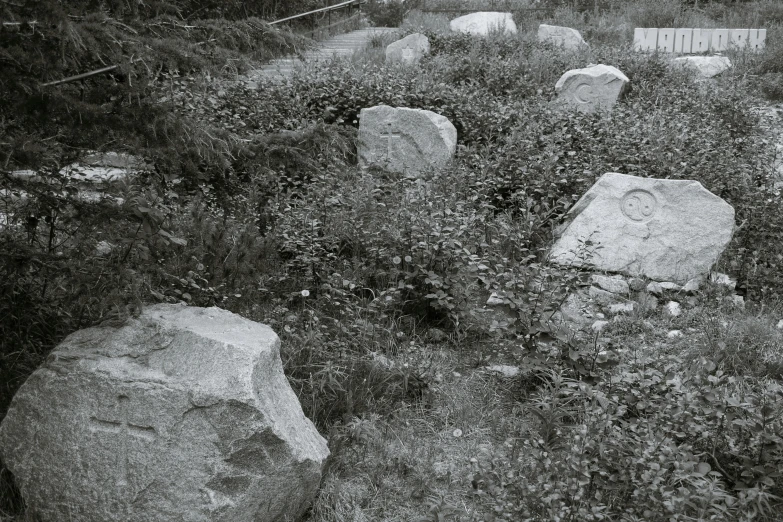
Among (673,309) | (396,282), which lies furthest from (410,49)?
(673,309)

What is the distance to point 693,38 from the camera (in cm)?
1684

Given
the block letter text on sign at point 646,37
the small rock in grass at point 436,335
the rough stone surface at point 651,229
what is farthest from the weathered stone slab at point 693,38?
the small rock in grass at point 436,335

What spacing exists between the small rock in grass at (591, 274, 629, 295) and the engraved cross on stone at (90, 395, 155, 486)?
Answer: 3.85m

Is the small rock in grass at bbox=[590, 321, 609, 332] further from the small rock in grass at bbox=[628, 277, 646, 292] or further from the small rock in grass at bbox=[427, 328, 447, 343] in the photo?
the small rock in grass at bbox=[427, 328, 447, 343]

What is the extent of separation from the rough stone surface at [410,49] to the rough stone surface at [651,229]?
7.98 metres

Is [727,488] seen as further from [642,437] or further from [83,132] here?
[83,132]

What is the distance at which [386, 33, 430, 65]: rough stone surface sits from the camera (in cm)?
1426

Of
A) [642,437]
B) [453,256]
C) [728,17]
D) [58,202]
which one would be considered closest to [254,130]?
[453,256]

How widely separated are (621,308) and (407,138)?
3.49m

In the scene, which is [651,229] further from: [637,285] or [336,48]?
[336,48]

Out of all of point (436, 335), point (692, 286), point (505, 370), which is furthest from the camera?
point (692, 286)

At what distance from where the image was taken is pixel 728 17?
1947 cm

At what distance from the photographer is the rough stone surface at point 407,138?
27.7 ft

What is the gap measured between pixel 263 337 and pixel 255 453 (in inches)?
23.8
